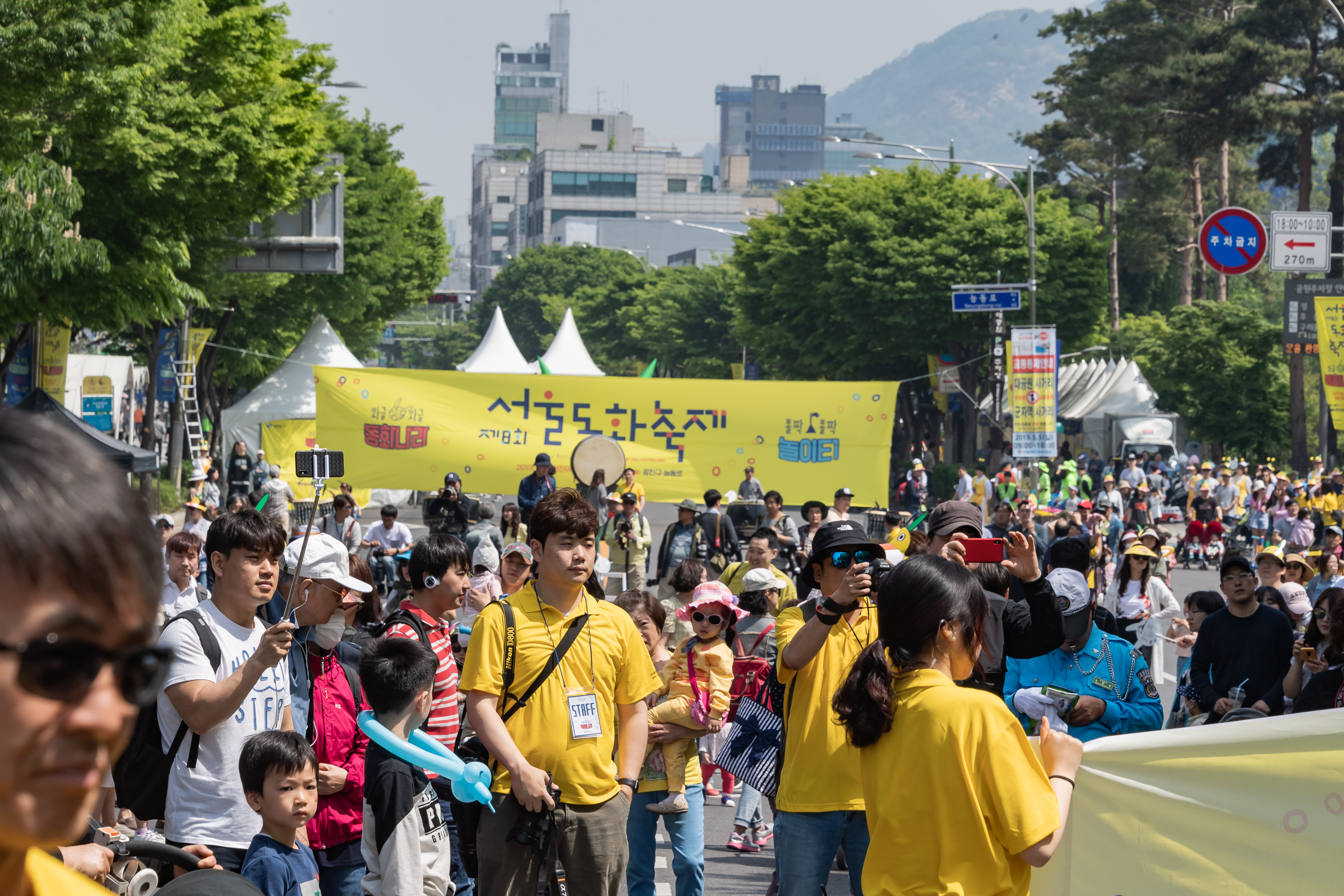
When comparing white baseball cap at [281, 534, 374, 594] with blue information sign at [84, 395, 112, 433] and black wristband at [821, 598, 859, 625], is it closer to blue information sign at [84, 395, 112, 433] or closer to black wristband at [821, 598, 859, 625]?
black wristband at [821, 598, 859, 625]

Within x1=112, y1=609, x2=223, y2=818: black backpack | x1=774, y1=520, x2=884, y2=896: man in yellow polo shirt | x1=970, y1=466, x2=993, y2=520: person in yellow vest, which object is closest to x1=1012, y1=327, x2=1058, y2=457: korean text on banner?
x1=970, y1=466, x2=993, y2=520: person in yellow vest

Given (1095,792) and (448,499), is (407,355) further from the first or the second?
(1095,792)

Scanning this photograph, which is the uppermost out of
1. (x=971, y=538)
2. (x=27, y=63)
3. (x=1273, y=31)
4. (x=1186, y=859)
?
(x=1273, y=31)

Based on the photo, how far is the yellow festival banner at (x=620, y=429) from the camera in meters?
20.2

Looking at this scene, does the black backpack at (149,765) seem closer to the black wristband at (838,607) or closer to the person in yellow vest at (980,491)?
the black wristband at (838,607)

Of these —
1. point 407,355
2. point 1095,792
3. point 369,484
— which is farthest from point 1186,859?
point 407,355

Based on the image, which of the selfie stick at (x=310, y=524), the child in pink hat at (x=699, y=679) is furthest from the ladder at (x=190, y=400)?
the selfie stick at (x=310, y=524)

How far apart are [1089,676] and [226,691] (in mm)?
3296

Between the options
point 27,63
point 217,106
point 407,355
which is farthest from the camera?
point 407,355

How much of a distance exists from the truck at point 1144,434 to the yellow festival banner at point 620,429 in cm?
2128

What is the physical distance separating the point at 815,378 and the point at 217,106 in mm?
34124

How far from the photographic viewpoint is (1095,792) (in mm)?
4027

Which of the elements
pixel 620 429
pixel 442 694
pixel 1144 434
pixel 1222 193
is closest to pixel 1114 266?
pixel 1222 193

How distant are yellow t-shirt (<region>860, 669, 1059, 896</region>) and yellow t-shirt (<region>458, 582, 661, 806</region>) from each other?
1546 mm
